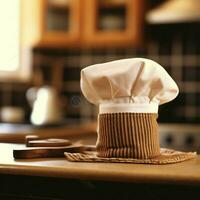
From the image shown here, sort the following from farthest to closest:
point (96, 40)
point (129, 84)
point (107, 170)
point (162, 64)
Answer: point (162, 64), point (96, 40), point (129, 84), point (107, 170)

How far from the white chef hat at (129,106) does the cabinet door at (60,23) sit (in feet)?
7.43

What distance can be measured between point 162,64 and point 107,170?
8.82ft

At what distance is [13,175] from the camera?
1.11 metres

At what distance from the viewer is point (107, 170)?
963 millimetres

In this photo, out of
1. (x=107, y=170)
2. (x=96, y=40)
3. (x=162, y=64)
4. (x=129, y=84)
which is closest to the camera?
(x=107, y=170)

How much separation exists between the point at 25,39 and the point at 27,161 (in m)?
2.32

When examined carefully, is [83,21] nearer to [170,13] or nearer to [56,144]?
[170,13]

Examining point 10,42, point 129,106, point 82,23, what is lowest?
point 129,106

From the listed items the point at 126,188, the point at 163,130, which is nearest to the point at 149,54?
the point at 163,130

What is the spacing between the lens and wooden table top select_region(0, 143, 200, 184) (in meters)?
0.92

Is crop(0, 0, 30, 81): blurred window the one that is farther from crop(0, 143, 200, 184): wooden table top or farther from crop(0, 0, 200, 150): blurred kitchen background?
crop(0, 143, 200, 184): wooden table top

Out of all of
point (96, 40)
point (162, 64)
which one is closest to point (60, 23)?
point (96, 40)

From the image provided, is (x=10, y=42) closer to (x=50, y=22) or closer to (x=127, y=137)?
(x=50, y=22)

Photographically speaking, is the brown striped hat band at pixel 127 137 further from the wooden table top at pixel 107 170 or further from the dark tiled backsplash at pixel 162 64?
the dark tiled backsplash at pixel 162 64
